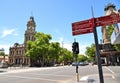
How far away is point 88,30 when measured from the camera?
643cm

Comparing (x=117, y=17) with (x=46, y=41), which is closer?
(x=117, y=17)

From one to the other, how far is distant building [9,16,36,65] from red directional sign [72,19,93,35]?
78700 mm

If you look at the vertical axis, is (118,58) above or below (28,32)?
below

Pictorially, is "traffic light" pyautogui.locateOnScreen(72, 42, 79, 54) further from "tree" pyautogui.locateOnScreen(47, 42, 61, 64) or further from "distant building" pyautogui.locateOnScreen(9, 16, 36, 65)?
"distant building" pyautogui.locateOnScreen(9, 16, 36, 65)

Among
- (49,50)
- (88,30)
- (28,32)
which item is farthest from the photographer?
(28,32)

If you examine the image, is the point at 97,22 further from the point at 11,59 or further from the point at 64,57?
the point at 64,57

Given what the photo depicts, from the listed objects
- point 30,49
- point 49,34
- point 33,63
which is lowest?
point 33,63

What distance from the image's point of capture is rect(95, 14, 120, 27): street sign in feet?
19.6

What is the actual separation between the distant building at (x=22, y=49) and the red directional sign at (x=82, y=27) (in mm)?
78700

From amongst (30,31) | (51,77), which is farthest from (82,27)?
(30,31)

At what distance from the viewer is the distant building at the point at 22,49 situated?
Result: 3378 inches

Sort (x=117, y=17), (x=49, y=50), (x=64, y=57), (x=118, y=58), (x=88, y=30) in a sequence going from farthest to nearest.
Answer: (x=64, y=57)
(x=49, y=50)
(x=118, y=58)
(x=88, y=30)
(x=117, y=17)

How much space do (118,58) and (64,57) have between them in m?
48.8

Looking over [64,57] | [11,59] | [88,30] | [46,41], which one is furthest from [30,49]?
[88,30]
